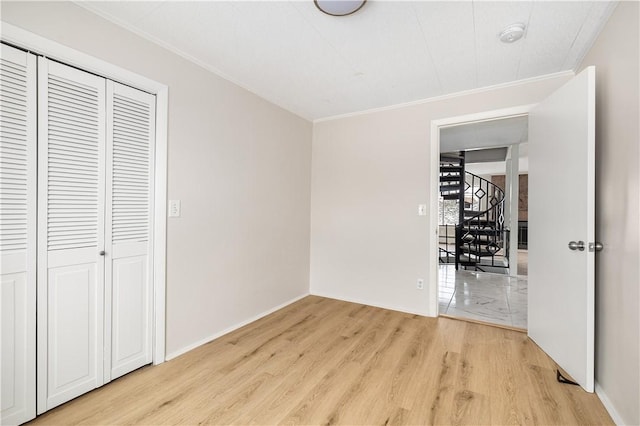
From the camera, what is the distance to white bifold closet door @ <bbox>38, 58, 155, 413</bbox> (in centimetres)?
160

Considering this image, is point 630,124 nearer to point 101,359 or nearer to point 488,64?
point 488,64

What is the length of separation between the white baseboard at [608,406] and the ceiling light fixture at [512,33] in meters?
2.33

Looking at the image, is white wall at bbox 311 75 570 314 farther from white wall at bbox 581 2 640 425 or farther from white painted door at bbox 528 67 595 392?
white wall at bbox 581 2 640 425

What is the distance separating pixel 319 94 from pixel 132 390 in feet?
9.57

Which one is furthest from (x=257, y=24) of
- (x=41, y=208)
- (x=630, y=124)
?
(x=630, y=124)

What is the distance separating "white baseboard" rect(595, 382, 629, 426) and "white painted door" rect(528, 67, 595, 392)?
0.19ft

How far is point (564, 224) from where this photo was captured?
1992 mm

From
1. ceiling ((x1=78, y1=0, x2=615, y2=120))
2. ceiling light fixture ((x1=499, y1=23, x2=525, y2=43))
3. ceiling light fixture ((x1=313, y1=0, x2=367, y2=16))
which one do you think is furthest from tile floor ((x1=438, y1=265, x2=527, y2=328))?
ceiling light fixture ((x1=313, y1=0, x2=367, y2=16))

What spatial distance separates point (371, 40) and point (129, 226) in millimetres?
2150

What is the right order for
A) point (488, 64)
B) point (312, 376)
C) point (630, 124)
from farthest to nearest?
point (488, 64) < point (312, 376) < point (630, 124)

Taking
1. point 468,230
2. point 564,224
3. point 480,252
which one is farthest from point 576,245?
point 468,230

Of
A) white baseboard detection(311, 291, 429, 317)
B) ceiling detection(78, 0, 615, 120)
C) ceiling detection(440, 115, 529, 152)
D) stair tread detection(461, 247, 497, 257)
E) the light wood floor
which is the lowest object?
the light wood floor

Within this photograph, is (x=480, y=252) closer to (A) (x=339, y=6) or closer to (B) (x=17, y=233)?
(A) (x=339, y=6)

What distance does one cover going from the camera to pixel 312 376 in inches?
78.2
